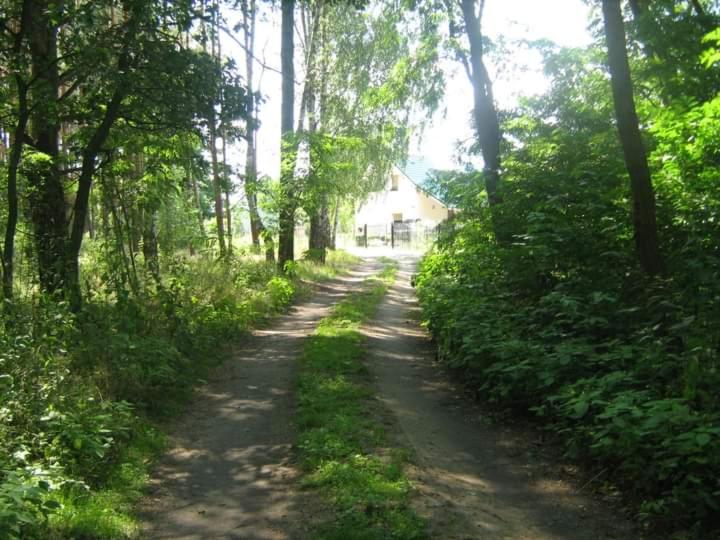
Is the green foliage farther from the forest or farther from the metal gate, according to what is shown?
the metal gate

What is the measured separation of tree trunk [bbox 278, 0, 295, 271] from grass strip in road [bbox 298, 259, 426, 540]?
8.88 metres

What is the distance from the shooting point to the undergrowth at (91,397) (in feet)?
14.9

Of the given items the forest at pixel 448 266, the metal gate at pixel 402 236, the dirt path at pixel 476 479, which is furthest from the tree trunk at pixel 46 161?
the metal gate at pixel 402 236

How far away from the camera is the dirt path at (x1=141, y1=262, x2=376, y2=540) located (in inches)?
189

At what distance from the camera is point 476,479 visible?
18.1 ft

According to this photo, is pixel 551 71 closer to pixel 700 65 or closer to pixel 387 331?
pixel 700 65

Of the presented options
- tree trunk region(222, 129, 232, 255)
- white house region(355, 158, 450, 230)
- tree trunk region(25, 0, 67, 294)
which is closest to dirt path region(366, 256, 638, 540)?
tree trunk region(25, 0, 67, 294)

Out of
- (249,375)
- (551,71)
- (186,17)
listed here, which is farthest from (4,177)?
(551,71)

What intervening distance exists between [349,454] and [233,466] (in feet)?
3.69

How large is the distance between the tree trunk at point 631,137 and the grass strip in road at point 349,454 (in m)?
3.58

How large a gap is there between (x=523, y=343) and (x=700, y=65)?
5687 millimetres

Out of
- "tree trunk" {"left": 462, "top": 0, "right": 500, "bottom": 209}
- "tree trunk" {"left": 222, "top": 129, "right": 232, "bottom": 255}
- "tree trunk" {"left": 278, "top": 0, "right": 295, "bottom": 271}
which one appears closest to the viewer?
"tree trunk" {"left": 462, "top": 0, "right": 500, "bottom": 209}

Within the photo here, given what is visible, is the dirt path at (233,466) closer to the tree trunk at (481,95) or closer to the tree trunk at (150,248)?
the tree trunk at (150,248)

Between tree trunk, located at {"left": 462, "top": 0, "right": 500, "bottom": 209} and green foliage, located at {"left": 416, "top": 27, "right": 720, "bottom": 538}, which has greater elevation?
tree trunk, located at {"left": 462, "top": 0, "right": 500, "bottom": 209}
